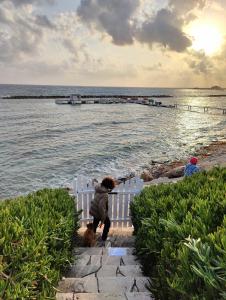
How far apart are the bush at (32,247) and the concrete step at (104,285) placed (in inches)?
12.6

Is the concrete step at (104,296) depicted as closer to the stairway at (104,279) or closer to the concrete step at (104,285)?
the stairway at (104,279)

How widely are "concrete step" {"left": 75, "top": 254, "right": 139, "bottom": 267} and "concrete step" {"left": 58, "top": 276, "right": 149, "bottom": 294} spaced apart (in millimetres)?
855

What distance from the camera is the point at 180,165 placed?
24641 millimetres

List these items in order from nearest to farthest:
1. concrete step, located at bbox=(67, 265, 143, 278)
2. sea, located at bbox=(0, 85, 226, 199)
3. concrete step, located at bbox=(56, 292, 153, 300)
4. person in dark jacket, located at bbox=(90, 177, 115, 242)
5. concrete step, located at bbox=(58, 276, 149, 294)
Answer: concrete step, located at bbox=(56, 292, 153, 300) < concrete step, located at bbox=(58, 276, 149, 294) < concrete step, located at bbox=(67, 265, 143, 278) < person in dark jacket, located at bbox=(90, 177, 115, 242) < sea, located at bbox=(0, 85, 226, 199)

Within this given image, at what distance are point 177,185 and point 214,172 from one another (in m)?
1.31

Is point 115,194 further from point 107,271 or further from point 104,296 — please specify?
point 104,296

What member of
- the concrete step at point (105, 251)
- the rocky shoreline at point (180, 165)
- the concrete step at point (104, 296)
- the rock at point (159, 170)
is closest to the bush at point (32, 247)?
the concrete step at point (104, 296)

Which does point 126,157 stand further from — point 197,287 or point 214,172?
point 197,287

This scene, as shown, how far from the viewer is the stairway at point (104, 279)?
15.6 ft

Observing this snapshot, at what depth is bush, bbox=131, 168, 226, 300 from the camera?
329 cm

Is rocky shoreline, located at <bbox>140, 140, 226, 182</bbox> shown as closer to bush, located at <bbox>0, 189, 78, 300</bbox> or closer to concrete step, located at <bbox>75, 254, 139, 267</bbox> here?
concrete step, located at <bbox>75, 254, 139, 267</bbox>

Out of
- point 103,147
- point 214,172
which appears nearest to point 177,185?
point 214,172

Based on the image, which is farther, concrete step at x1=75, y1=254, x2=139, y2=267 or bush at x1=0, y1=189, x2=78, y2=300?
concrete step at x1=75, y1=254, x2=139, y2=267

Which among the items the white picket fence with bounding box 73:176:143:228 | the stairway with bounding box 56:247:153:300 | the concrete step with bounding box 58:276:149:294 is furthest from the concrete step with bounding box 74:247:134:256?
the white picket fence with bounding box 73:176:143:228
